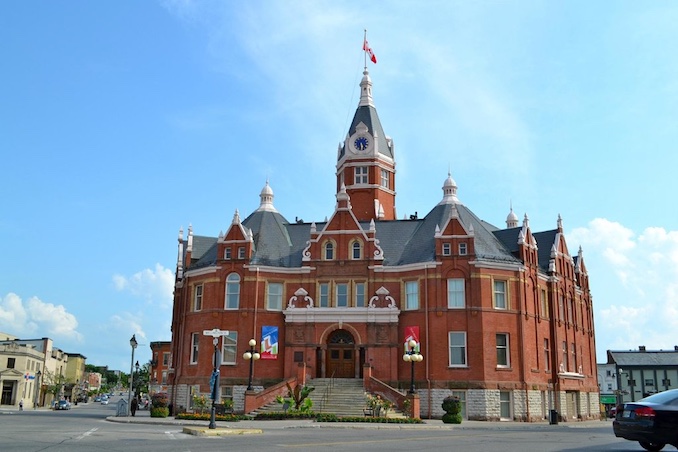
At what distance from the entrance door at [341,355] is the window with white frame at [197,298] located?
10.7 metres

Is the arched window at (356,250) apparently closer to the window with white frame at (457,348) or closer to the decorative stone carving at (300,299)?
→ the decorative stone carving at (300,299)

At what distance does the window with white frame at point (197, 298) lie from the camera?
51.7 m

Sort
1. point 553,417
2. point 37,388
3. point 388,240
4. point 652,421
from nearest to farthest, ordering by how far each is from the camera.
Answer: point 652,421 → point 553,417 → point 388,240 → point 37,388

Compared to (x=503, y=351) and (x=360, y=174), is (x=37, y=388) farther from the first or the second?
(x=503, y=351)

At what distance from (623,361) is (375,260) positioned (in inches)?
2769

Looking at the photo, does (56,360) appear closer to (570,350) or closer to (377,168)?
(377,168)

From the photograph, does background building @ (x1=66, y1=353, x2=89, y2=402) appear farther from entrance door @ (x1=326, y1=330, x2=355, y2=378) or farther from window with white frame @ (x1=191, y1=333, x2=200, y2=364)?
entrance door @ (x1=326, y1=330, x2=355, y2=378)

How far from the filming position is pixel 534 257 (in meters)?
50.8

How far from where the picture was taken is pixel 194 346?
51.0 metres

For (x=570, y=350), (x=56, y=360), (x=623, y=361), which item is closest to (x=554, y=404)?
(x=570, y=350)

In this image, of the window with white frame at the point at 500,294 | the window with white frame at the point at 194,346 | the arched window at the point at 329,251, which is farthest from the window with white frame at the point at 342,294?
the window with white frame at the point at 194,346

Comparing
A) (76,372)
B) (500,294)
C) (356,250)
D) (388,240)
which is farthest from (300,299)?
(76,372)

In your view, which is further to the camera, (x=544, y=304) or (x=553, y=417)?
(x=544, y=304)

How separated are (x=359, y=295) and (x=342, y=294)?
1.29 meters
